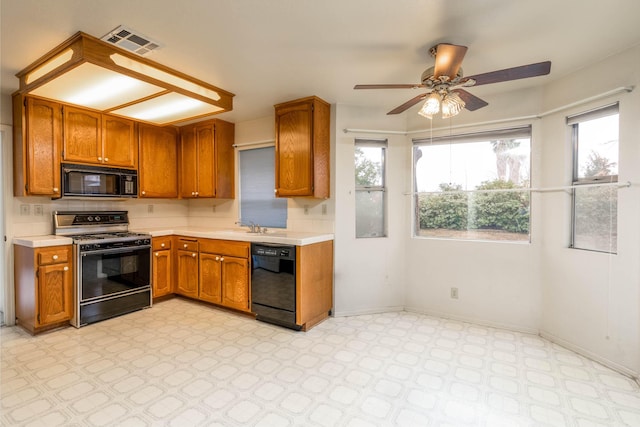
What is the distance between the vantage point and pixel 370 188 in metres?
3.69

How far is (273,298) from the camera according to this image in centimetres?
323

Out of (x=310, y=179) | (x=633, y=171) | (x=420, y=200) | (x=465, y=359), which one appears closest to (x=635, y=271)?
(x=633, y=171)

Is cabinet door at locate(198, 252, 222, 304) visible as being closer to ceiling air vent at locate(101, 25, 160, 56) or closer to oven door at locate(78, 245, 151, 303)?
oven door at locate(78, 245, 151, 303)

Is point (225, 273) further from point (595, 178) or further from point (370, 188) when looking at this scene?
point (595, 178)

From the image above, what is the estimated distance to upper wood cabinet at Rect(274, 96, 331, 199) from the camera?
3.35 m

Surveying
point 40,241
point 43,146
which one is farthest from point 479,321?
point 43,146

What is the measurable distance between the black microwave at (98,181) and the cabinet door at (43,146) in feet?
0.33

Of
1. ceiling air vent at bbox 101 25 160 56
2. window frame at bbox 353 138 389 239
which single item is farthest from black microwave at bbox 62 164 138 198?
window frame at bbox 353 138 389 239

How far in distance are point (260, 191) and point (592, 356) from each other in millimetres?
3863

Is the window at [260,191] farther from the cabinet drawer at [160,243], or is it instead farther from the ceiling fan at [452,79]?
the ceiling fan at [452,79]

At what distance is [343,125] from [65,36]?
2.51 meters

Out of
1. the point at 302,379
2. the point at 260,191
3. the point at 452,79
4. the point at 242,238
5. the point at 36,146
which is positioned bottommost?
the point at 302,379

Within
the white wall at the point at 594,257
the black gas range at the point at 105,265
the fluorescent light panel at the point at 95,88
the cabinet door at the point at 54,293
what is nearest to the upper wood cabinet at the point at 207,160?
the black gas range at the point at 105,265

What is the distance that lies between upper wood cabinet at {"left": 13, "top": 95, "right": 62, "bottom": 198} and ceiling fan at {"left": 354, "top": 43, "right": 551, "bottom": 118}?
320 centimetres
